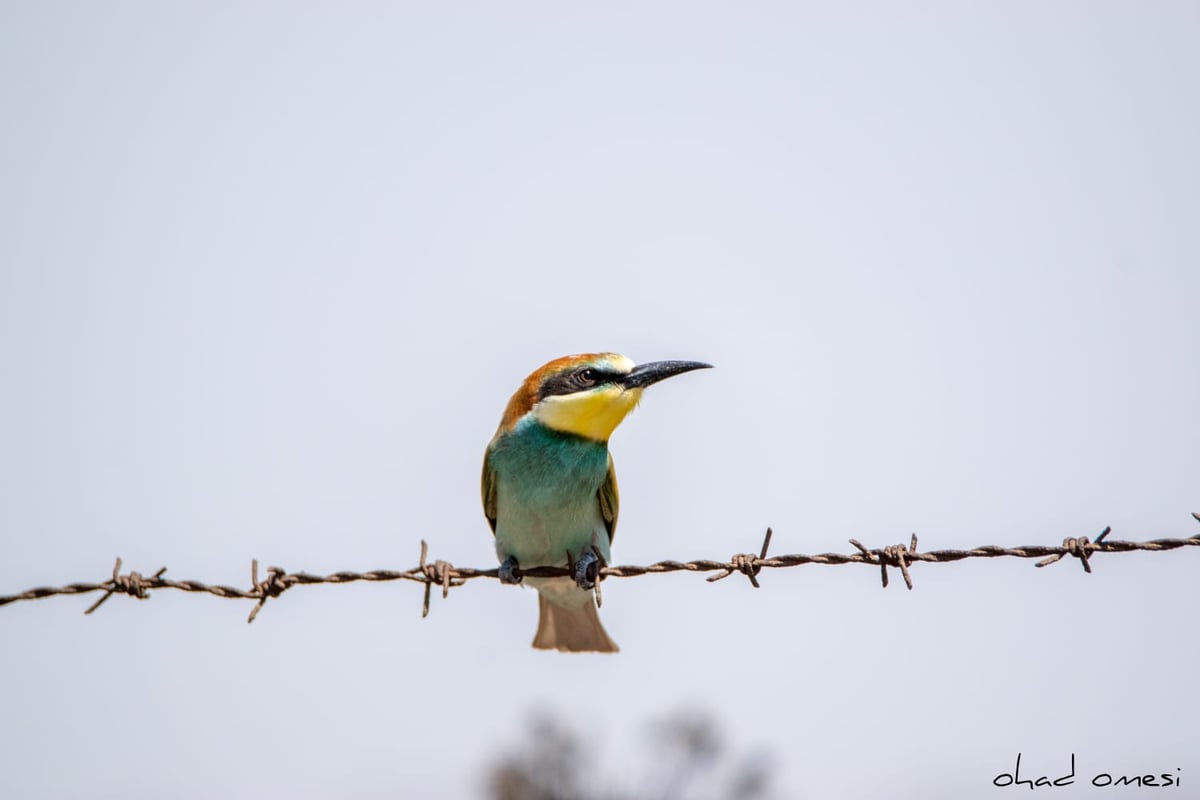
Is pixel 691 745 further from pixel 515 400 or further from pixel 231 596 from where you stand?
pixel 231 596

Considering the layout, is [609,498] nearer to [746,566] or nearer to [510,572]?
[510,572]

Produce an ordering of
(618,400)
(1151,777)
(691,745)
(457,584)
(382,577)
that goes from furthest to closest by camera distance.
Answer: (691,745) → (618,400) → (1151,777) → (457,584) → (382,577)

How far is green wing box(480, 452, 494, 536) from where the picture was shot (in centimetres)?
572

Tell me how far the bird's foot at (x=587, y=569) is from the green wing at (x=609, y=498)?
10.3 inches

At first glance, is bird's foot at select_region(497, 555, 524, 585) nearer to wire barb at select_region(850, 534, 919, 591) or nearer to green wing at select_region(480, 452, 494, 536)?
green wing at select_region(480, 452, 494, 536)

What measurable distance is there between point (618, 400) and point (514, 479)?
0.56 metres

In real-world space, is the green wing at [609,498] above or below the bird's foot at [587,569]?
above

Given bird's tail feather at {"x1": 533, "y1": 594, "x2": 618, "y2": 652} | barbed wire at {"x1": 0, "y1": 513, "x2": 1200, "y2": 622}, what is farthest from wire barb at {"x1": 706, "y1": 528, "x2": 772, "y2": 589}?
bird's tail feather at {"x1": 533, "y1": 594, "x2": 618, "y2": 652}

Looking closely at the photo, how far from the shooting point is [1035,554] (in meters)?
3.73

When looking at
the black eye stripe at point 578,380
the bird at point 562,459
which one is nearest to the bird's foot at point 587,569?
the bird at point 562,459

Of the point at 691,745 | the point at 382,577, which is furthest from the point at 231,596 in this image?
the point at 691,745

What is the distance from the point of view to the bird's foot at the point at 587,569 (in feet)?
17.7

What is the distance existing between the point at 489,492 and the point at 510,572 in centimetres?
46

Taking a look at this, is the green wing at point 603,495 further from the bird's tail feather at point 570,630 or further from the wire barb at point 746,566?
the wire barb at point 746,566
